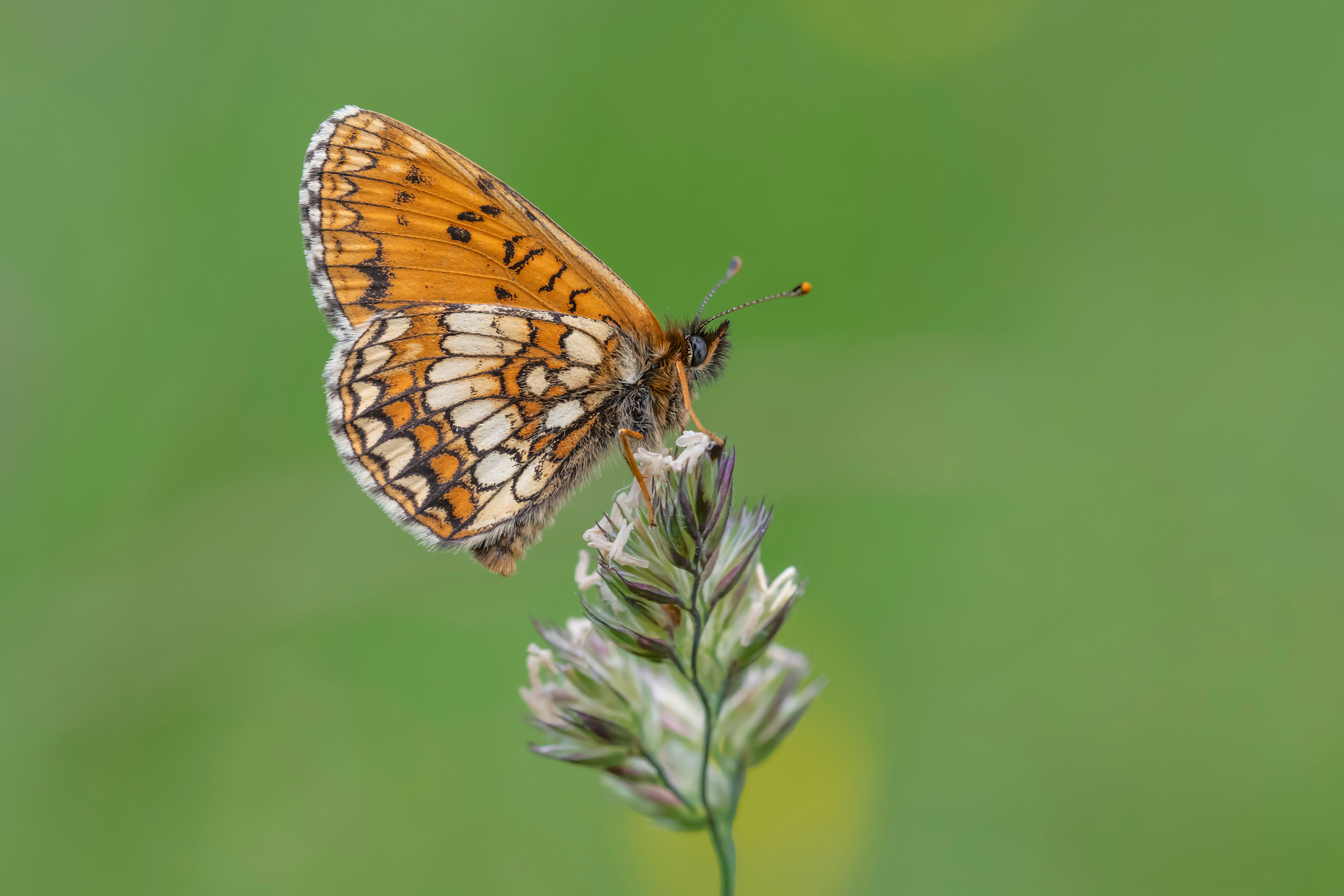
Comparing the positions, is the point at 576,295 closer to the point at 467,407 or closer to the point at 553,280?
the point at 553,280

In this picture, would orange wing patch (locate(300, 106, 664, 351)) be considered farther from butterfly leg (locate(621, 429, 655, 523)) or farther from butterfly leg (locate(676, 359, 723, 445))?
butterfly leg (locate(621, 429, 655, 523))

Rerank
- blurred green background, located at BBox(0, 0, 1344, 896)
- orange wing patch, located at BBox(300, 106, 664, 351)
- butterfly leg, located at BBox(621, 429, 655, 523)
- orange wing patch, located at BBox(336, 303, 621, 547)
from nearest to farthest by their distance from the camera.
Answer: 1. butterfly leg, located at BBox(621, 429, 655, 523)
2. orange wing patch, located at BBox(336, 303, 621, 547)
3. orange wing patch, located at BBox(300, 106, 664, 351)
4. blurred green background, located at BBox(0, 0, 1344, 896)

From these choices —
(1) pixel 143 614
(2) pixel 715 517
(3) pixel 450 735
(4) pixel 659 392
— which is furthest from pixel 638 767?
(1) pixel 143 614

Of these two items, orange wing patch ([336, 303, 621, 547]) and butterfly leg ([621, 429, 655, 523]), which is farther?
orange wing patch ([336, 303, 621, 547])

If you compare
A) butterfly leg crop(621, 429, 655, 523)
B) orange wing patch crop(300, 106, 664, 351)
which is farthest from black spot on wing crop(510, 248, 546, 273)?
butterfly leg crop(621, 429, 655, 523)

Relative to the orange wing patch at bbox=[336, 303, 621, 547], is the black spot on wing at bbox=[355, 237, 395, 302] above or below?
above

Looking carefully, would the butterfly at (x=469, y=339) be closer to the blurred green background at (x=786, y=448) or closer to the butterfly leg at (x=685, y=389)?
the butterfly leg at (x=685, y=389)

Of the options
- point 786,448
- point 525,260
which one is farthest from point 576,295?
point 786,448

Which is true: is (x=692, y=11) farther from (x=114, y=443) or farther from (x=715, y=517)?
(x=715, y=517)
